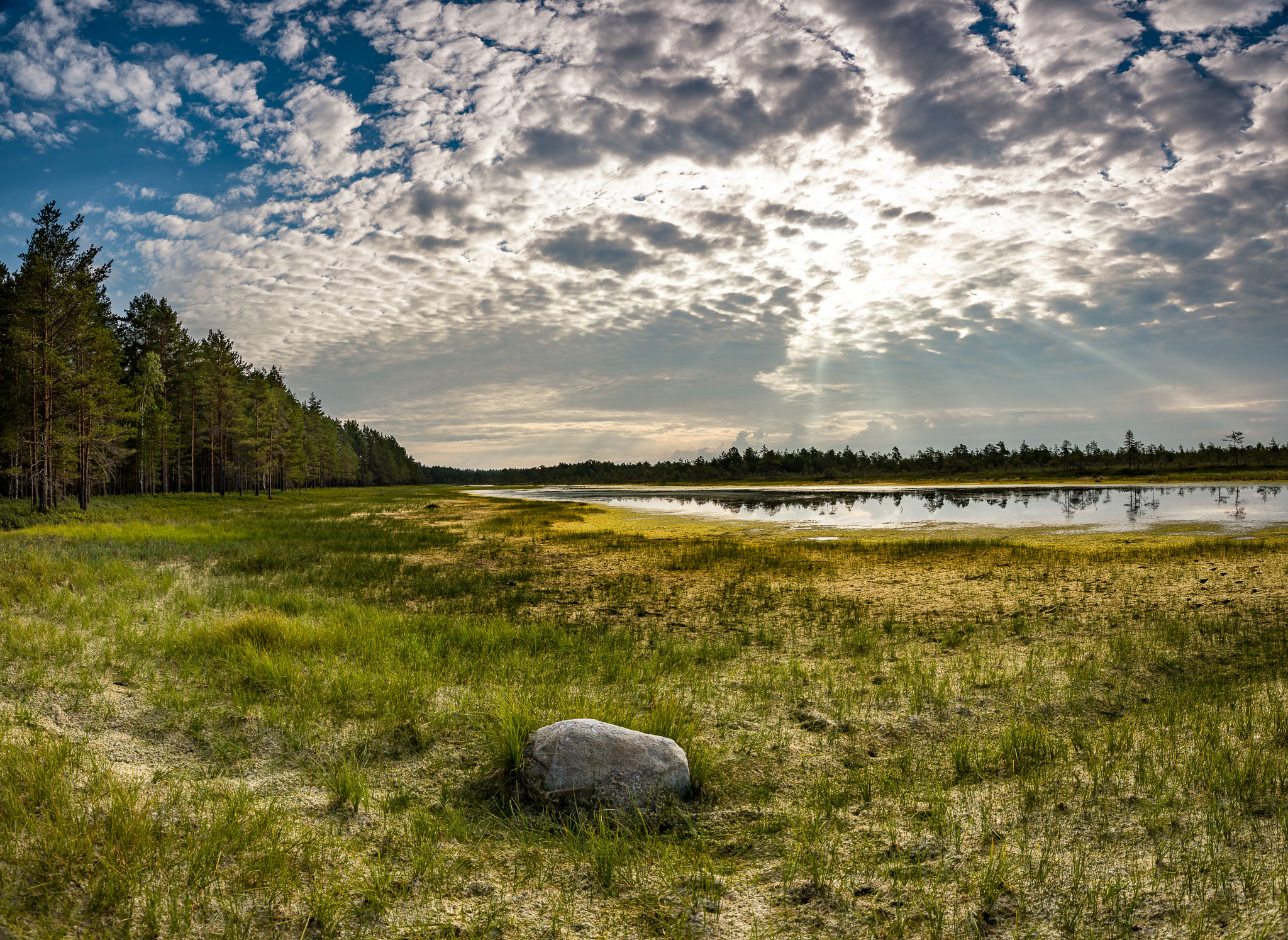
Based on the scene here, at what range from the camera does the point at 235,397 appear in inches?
2549

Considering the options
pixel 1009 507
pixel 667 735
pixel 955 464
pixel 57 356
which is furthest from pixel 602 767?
pixel 955 464

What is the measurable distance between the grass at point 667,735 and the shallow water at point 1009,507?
21143 mm

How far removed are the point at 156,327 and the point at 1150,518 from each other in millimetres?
84277

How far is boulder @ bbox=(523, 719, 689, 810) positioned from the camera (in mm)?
4914

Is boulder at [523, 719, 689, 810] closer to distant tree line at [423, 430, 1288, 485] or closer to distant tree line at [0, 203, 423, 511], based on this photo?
distant tree line at [0, 203, 423, 511]

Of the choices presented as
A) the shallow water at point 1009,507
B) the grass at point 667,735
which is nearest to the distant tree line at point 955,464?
the shallow water at point 1009,507

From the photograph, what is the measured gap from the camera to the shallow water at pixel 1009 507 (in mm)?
31969

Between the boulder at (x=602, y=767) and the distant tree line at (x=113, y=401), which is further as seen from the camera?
the distant tree line at (x=113, y=401)

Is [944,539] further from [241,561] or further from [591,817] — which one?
[241,561]

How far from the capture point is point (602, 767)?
499cm

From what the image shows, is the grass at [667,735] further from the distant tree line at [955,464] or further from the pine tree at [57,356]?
the distant tree line at [955,464]

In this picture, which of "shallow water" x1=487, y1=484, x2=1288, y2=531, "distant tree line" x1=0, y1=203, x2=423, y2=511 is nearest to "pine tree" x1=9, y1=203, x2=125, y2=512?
"distant tree line" x1=0, y1=203, x2=423, y2=511

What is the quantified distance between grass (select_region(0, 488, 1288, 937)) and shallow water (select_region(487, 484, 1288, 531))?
2114 centimetres

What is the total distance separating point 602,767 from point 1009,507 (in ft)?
159
